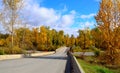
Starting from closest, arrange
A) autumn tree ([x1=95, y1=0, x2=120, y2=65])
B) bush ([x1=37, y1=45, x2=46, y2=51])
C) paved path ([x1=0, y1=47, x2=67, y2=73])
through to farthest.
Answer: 1. paved path ([x1=0, y1=47, x2=67, y2=73])
2. autumn tree ([x1=95, y1=0, x2=120, y2=65])
3. bush ([x1=37, y1=45, x2=46, y2=51])

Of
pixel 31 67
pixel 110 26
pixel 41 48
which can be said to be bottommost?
pixel 31 67

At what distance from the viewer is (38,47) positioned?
12769cm

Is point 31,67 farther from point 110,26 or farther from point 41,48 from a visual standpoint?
point 41,48

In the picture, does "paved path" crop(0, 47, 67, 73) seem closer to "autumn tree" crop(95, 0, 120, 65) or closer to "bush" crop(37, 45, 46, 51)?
"autumn tree" crop(95, 0, 120, 65)

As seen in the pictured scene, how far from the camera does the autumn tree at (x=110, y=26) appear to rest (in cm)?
3334

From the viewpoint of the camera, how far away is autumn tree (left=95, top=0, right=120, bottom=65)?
3334cm

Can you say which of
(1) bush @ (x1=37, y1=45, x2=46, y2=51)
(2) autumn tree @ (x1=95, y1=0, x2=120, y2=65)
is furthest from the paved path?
(1) bush @ (x1=37, y1=45, x2=46, y2=51)

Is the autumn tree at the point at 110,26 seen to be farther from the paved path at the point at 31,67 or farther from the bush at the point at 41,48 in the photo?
the bush at the point at 41,48

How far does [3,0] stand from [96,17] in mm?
32687

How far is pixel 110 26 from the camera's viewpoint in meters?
33.8

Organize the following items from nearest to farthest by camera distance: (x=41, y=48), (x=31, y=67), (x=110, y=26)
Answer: (x=31, y=67), (x=110, y=26), (x=41, y=48)

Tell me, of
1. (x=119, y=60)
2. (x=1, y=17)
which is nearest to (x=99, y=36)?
(x=119, y=60)

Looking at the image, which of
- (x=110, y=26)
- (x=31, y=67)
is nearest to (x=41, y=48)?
(x=110, y=26)

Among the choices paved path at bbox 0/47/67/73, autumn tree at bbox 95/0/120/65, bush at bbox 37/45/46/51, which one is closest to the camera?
paved path at bbox 0/47/67/73
